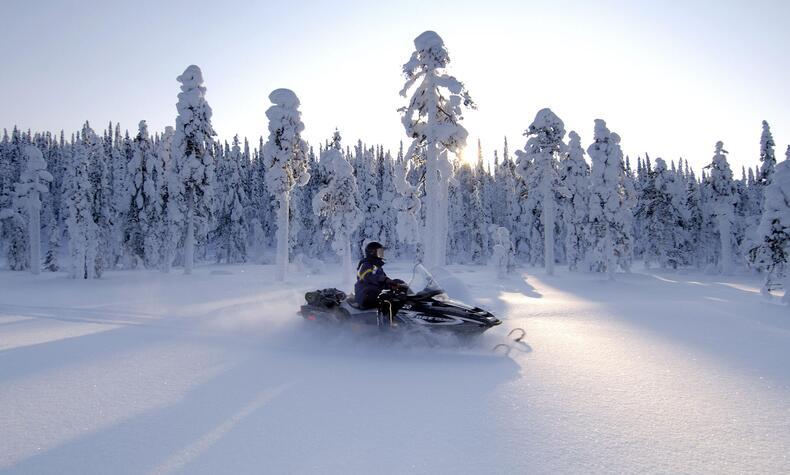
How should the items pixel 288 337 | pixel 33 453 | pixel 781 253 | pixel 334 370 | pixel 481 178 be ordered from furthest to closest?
1. pixel 481 178
2. pixel 781 253
3. pixel 288 337
4. pixel 334 370
5. pixel 33 453

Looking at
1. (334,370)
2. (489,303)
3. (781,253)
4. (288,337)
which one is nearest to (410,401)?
(334,370)

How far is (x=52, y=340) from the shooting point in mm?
7965

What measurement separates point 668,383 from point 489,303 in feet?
28.3

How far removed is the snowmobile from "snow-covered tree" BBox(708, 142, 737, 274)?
3975cm

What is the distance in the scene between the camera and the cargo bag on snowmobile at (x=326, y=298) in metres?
8.18

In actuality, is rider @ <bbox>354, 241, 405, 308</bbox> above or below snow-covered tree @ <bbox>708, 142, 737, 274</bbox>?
below

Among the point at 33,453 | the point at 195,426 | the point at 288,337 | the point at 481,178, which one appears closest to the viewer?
the point at 33,453

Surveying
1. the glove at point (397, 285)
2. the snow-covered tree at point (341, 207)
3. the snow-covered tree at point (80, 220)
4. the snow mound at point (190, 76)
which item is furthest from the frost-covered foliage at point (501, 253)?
the snow-covered tree at point (80, 220)

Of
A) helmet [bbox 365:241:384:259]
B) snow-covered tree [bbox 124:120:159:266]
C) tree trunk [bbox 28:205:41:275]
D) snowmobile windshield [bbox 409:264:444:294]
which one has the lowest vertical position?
snowmobile windshield [bbox 409:264:444:294]

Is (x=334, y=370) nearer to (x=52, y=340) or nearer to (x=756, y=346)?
(x=52, y=340)

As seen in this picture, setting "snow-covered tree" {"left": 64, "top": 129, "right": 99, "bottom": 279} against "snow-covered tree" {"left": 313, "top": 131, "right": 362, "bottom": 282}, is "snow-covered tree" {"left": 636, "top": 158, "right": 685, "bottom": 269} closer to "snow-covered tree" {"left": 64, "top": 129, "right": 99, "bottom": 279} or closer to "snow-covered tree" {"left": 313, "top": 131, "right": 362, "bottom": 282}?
"snow-covered tree" {"left": 313, "top": 131, "right": 362, "bottom": 282}

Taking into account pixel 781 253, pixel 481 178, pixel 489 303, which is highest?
pixel 481 178

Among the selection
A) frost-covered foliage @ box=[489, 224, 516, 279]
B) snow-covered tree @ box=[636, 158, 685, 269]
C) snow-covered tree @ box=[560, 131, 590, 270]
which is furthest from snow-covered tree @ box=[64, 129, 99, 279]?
snow-covered tree @ box=[636, 158, 685, 269]

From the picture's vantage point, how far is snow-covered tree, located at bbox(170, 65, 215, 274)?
1100 inches
